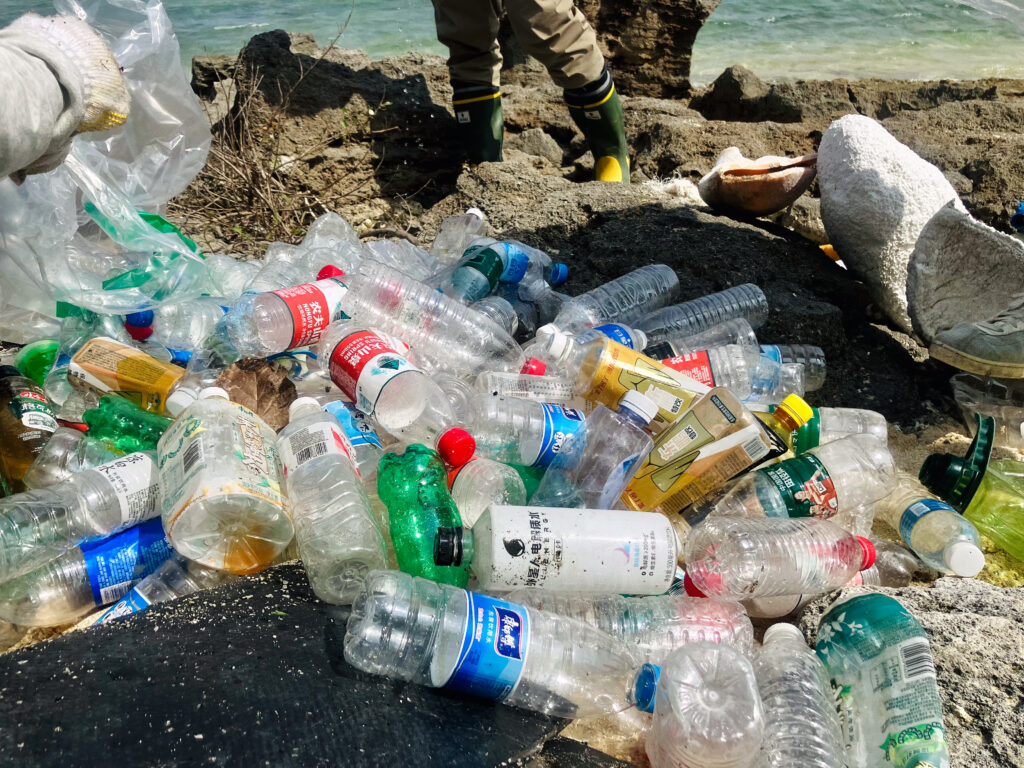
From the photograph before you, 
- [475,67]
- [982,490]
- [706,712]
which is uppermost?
[475,67]

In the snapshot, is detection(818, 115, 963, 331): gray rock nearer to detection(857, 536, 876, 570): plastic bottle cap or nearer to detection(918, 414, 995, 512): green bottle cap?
detection(918, 414, 995, 512): green bottle cap

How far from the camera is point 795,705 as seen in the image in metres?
1.53

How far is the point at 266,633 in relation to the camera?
4.98ft

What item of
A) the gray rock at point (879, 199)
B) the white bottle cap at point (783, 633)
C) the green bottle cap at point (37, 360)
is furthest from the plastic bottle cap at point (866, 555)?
the green bottle cap at point (37, 360)

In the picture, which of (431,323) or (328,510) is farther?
(431,323)

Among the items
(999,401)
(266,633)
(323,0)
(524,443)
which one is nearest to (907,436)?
(999,401)

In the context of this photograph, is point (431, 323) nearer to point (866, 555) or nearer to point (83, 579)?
point (83, 579)

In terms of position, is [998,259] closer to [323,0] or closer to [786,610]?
[786,610]

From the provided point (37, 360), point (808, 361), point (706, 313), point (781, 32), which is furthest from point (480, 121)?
point (781, 32)

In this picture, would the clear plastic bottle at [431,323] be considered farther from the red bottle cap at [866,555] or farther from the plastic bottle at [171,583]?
the red bottle cap at [866,555]

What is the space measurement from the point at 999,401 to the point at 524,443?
6.14 ft

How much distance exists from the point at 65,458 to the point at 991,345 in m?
2.93

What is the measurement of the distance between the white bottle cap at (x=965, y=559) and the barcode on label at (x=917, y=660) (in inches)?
17.4

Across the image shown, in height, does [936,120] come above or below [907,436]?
above
